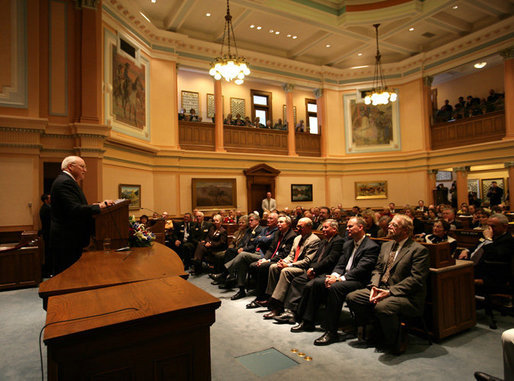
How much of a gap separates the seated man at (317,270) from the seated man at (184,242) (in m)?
3.70

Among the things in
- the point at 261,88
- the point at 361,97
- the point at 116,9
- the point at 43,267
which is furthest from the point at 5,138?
the point at 361,97

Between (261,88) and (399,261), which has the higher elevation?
(261,88)

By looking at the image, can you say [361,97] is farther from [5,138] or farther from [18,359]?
[18,359]

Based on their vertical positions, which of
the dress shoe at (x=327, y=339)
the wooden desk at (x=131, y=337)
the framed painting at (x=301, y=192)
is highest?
the framed painting at (x=301, y=192)

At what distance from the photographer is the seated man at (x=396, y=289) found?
3.18 m

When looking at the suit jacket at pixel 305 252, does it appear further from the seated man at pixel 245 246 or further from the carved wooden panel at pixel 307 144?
the carved wooden panel at pixel 307 144

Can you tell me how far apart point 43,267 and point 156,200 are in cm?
454

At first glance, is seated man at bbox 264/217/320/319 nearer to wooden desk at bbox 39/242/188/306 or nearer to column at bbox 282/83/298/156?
wooden desk at bbox 39/242/188/306

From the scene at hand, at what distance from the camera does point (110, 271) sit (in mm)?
2172

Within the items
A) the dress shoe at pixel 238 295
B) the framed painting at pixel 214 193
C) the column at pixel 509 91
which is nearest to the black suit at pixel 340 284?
the dress shoe at pixel 238 295

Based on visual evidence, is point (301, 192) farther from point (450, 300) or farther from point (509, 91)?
point (450, 300)

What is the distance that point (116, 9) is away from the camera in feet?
29.4

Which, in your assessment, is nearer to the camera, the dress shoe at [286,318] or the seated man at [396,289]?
the seated man at [396,289]

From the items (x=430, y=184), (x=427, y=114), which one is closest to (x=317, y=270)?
(x=430, y=184)
